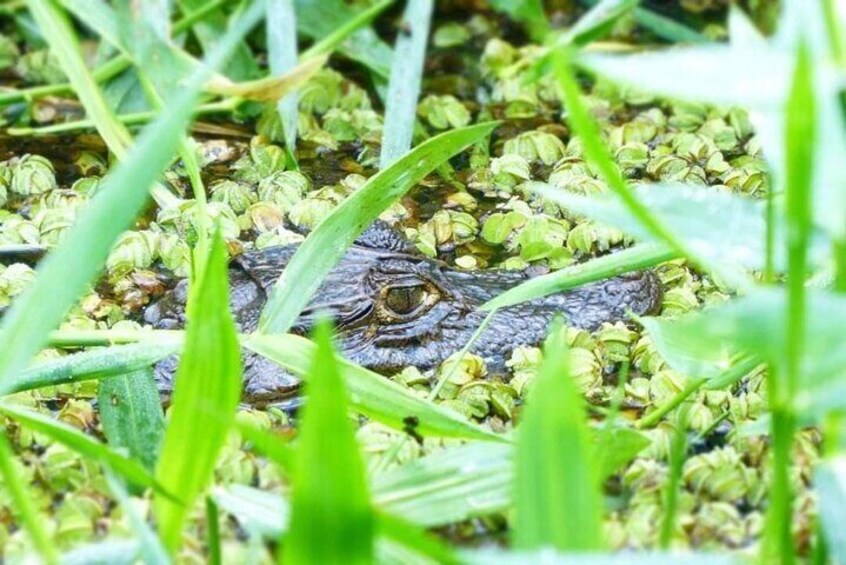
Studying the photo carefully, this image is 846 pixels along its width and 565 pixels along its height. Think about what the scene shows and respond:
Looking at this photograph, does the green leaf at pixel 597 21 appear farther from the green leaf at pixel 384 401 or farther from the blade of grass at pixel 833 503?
the blade of grass at pixel 833 503

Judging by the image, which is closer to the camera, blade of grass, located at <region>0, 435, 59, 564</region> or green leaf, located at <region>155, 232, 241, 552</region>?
blade of grass, located at <region>0, 435, 59, 564</region>

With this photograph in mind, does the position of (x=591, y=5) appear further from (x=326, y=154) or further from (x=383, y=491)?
(x=383, y=491)

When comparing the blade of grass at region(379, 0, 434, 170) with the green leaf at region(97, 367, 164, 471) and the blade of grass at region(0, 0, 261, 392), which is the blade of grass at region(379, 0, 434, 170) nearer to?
the green leaf at region(97, 367, 164, 471)

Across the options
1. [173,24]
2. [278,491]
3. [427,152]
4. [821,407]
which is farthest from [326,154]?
[821,407]

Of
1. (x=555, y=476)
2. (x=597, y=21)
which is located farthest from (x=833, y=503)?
(x=597, y=21)

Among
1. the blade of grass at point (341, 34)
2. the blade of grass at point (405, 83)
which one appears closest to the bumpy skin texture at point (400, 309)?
the blade of grass at point (405, 83)

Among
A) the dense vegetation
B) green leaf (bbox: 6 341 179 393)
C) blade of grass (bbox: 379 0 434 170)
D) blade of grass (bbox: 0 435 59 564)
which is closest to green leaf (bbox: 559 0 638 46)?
the dense vegetation
